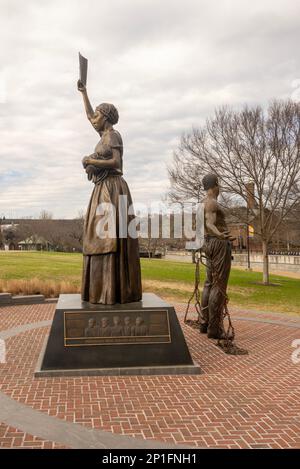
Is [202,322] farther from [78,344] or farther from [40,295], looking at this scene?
[40,295]

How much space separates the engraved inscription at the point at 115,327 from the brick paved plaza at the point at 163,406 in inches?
24.9

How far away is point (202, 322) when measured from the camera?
9.73 m

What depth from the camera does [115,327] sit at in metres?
6.95

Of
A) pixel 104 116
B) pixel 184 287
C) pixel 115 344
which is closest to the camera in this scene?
pixel 115 344

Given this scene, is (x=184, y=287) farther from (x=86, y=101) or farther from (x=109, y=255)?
(x=86, y=101)

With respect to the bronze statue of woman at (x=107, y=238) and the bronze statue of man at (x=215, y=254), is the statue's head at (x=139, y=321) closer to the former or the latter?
the bronze statue of woman at (x=107, y=238)

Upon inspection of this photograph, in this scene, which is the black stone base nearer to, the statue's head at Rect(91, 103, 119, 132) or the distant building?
the statue's head at Rect(91, 103, 119, 132)

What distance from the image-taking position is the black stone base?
6652 mm

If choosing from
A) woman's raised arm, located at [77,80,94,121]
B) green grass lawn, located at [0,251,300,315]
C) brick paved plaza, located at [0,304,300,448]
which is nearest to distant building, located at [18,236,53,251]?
green grass lawn, located at [0,251,300,315]

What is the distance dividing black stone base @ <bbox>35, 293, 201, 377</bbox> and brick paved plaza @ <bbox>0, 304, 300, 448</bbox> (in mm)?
245

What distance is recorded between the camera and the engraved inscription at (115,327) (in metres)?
6.82

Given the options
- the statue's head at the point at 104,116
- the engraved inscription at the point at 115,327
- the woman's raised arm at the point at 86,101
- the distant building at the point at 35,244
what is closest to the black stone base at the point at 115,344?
the engraved inscription at the point at 115,327

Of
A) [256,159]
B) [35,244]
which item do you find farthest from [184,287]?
[35,244]

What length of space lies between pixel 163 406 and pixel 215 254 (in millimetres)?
4143
